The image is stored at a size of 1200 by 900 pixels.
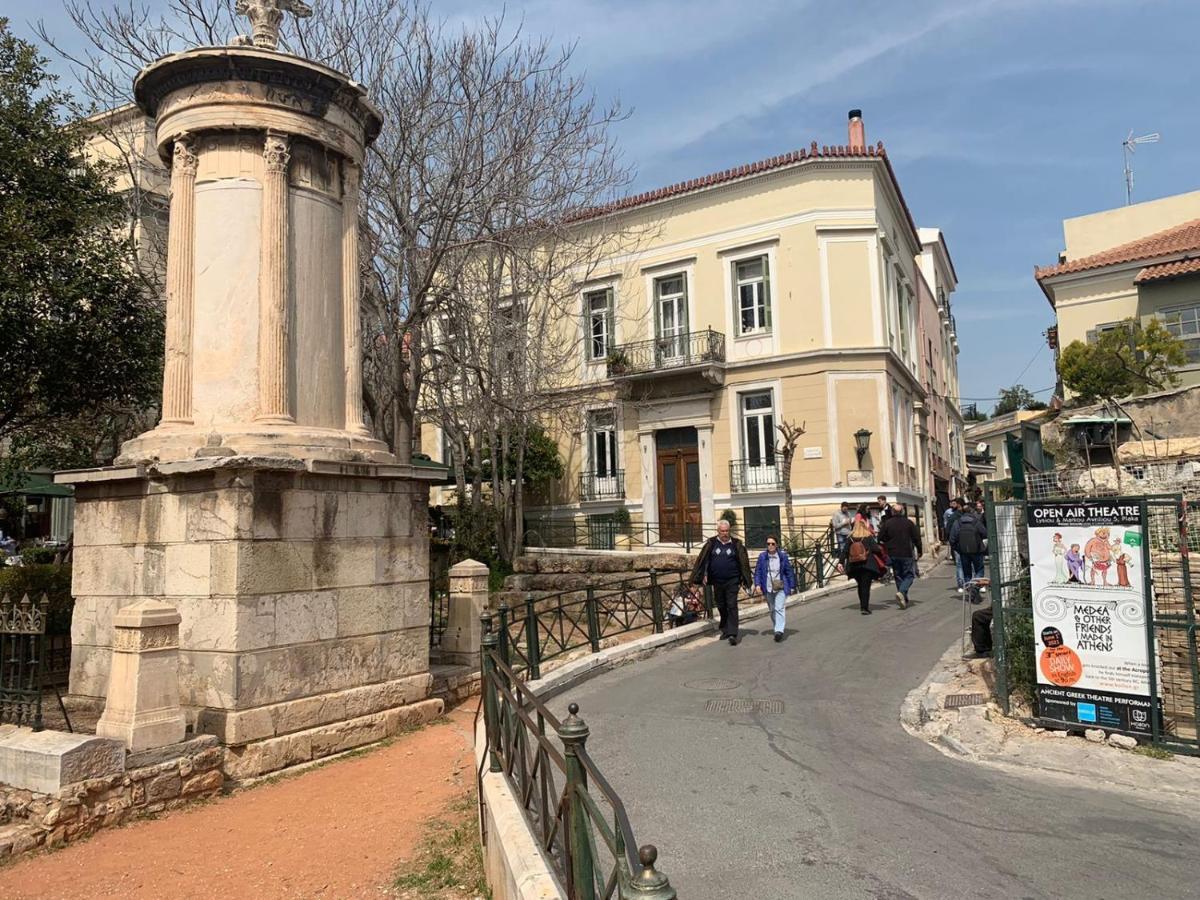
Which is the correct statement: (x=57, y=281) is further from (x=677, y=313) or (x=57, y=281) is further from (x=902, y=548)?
(x=677, y=313)

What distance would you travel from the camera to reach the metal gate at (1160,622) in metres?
6.33

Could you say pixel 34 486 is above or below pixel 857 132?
below

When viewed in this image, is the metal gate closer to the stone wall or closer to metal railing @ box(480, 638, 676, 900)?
metal railing @ box(480, 638, 676, 900)

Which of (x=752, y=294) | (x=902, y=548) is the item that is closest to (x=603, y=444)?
(x=752, y=294)

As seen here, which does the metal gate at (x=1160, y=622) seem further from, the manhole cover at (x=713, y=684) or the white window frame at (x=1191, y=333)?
the white window frame at (x=1191, y=333)

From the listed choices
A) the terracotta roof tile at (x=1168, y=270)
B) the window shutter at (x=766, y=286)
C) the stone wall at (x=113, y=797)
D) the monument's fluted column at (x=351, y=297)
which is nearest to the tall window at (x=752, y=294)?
the window shutter at (x=766, y=286)

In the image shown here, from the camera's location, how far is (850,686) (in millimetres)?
9156

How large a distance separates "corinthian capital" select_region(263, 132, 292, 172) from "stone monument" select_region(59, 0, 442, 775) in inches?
0.6

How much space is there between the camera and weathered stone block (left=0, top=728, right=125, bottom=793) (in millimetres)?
5641

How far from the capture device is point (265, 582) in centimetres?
724

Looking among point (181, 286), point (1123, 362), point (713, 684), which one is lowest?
point (713, 684)

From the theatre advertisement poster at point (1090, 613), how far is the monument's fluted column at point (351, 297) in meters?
6.47

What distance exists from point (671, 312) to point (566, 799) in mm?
23653

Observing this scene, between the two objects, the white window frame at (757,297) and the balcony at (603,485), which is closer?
the white window frame at (757,297)
